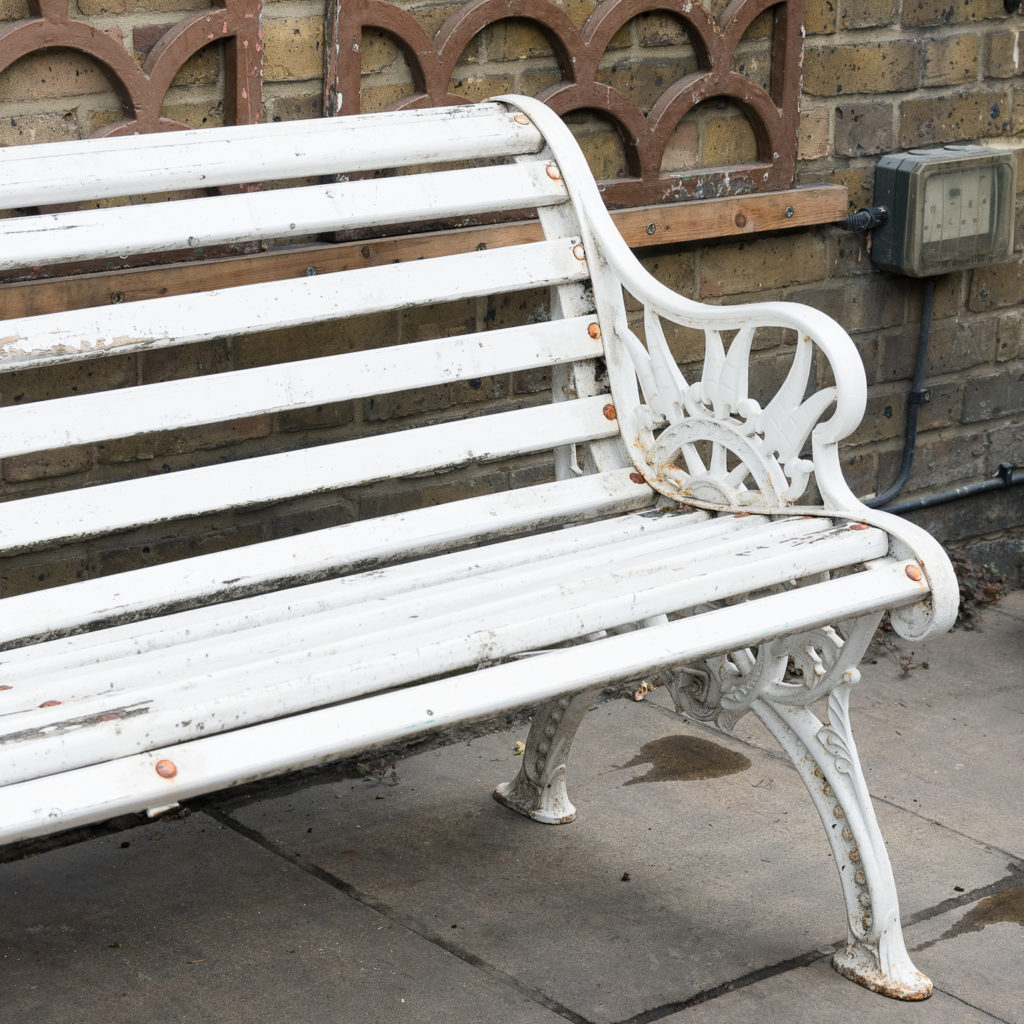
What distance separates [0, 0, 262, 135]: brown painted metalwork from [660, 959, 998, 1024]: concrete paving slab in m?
1.61

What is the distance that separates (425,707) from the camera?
5.86ft

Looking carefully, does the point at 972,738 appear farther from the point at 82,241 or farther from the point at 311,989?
the point at 82,241

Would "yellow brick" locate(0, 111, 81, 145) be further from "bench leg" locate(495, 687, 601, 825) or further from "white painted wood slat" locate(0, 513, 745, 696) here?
"bench leg" locate(495, 687, 601, 825)

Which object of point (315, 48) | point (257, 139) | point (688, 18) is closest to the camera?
point (257, 139)

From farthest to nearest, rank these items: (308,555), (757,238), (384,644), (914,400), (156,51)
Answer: (914,400) → (757,238) → (156,51) → (308,555) → (384,644)

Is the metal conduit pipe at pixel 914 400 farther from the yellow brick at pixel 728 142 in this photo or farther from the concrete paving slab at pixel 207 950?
the concrete paving slab at pixel 207 950

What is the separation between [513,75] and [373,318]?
1.80 feet

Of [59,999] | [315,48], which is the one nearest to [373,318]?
[315,48]

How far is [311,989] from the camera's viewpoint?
2264 millimetres

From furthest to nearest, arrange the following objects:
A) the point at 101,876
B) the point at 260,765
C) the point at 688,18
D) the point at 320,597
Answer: the point at 688,18 < the point at 101,876 < the point at 320,597 < the point at 260,765

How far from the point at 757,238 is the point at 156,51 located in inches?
55.6

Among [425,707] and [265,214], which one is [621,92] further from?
[425,707]

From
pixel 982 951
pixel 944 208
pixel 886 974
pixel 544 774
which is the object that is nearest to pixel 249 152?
pixel 544 774

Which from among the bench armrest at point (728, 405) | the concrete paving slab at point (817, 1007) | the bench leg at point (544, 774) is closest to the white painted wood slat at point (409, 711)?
the bench armrest at point (728, 405)
